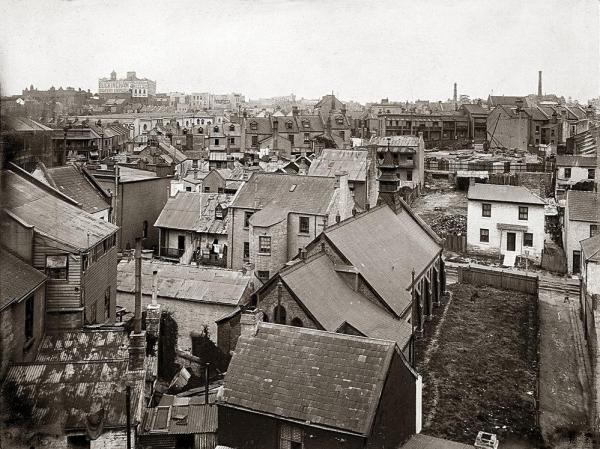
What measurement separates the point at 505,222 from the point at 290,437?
124ft

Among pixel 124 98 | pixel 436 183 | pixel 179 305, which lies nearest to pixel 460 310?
pixel 179 305

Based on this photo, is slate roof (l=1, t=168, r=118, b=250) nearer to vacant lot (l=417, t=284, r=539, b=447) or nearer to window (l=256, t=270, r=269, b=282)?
window (l=256, t=270, r=269, b=282)

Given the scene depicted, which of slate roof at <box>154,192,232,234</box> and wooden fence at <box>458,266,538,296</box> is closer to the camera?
wooden fence at <box>458,266,538,296</box>

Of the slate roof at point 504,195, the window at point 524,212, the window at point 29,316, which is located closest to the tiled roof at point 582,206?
the slate roof at point 504,195

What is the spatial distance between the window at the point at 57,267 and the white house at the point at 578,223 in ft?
117

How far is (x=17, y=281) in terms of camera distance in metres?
21.5

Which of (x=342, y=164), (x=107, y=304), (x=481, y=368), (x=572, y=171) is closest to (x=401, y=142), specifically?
(x=342, y=164)

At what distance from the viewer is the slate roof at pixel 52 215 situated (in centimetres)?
2466

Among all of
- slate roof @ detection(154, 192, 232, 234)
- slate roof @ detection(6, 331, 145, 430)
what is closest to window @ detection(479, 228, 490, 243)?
slate roof @ detection(154, 192, 232, 234)

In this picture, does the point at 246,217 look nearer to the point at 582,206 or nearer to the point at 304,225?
the point at 304,225

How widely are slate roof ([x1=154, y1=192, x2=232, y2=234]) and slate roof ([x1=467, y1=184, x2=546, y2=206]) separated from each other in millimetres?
20990

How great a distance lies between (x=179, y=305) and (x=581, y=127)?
87422 millimetres

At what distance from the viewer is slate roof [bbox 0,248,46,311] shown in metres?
19.9

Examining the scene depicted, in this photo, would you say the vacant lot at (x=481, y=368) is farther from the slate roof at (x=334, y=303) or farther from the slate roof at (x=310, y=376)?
the slate roof at (x=310, y=376)
